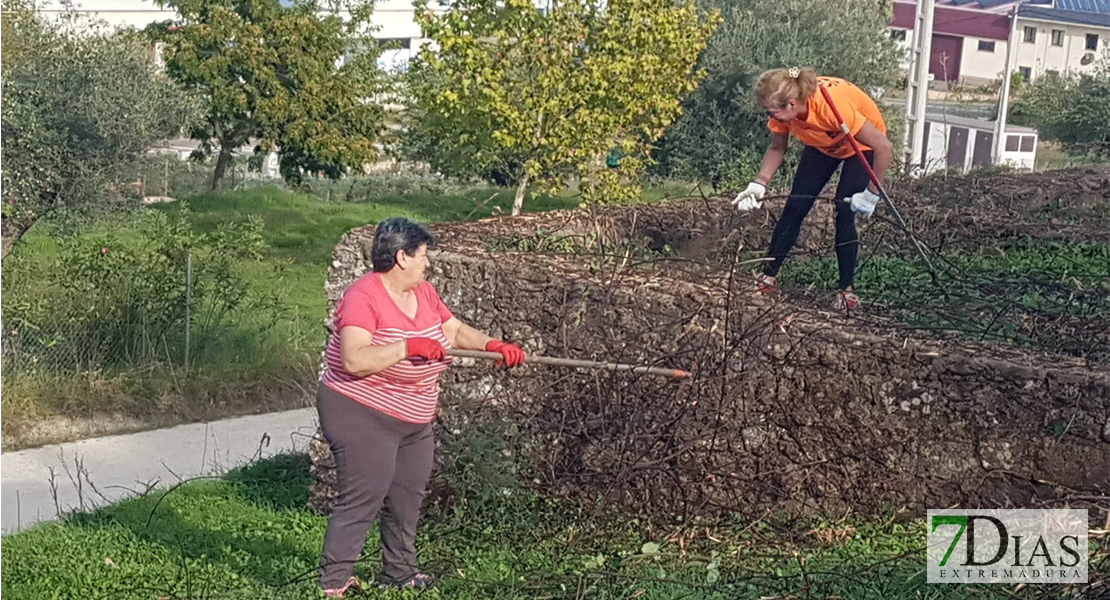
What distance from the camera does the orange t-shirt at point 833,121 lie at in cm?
634

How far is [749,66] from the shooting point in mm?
20406

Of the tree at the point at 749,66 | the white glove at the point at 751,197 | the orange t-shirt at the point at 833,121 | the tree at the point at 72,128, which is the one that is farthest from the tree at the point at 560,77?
the orange t-shirt at the point at 833,121

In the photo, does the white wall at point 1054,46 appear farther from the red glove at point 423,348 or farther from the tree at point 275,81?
the red glove at point 423,348

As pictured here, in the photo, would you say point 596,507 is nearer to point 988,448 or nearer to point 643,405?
point 643,405

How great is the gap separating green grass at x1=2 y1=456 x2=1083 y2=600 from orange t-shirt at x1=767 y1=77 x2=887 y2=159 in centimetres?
214

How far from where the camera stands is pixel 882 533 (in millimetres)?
4914

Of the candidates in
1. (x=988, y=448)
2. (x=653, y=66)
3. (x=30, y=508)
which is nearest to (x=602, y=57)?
(x=653, y=66)

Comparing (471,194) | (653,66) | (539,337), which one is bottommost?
(471,194)

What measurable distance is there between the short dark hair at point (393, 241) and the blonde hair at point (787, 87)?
227cm

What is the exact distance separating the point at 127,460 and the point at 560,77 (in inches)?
262

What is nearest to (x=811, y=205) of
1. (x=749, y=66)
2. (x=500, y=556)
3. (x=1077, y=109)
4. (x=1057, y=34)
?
(x=500, y=556)

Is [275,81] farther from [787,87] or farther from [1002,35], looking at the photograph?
[1002,35]

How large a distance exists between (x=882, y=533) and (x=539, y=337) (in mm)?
1696

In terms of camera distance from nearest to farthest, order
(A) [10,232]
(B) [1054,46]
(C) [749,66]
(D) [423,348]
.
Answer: (D) [423,348]
(A) [10,232]
(C) [749,66]
(B) [1054,46]
